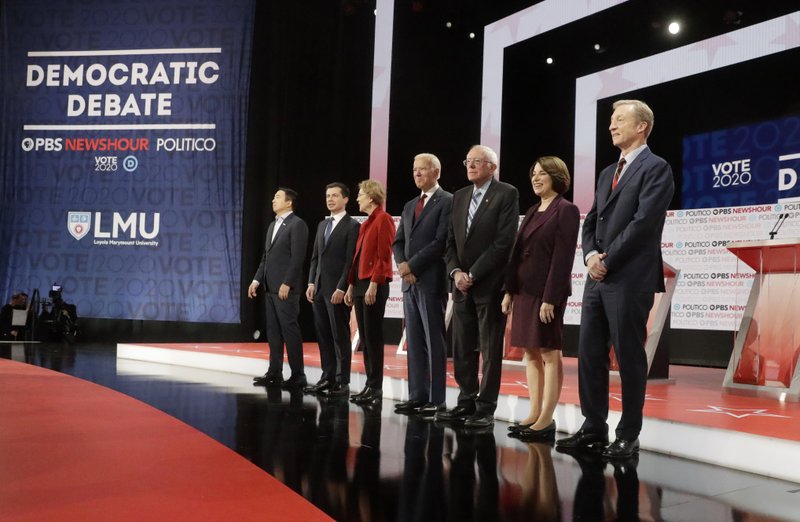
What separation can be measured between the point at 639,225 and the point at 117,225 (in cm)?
796

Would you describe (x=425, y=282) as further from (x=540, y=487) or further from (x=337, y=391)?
(x=540, y=487)

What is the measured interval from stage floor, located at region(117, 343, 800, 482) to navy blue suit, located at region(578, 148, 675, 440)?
248 millimetres

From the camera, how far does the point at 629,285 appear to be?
9.57ft

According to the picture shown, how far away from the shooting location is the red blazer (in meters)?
4.48

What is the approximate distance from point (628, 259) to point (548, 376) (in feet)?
2.42

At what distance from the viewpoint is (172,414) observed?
3873 millimetres

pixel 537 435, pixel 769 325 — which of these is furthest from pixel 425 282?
pixel 769 325

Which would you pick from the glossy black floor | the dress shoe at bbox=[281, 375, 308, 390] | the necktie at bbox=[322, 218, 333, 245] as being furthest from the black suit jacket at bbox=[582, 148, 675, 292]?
the dress shoe at bbox=[281, 375, 308, 390]

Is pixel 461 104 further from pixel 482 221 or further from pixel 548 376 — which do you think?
pixel 548 376

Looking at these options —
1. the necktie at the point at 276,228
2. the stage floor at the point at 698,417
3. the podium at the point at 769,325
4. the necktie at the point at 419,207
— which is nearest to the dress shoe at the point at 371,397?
the stage floor at the point at 698,417

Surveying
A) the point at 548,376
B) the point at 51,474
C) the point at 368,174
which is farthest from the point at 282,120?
the point at 51,474

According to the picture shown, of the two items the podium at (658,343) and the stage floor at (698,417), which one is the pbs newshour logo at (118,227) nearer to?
the stage floor at (698,417)

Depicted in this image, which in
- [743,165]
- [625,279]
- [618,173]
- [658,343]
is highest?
[743,165]

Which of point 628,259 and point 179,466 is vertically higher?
point 628,259
